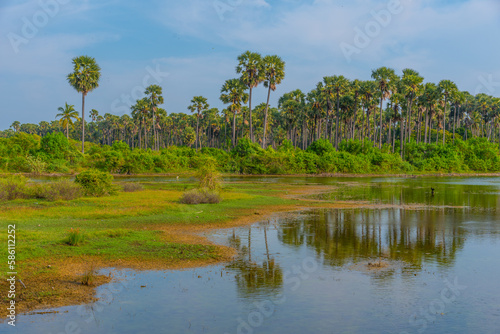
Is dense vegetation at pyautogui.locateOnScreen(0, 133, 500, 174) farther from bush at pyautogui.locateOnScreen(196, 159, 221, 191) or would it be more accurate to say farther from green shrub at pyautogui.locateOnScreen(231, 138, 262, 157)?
bush at pyautogui.locateOnScreen(196, 159, 221, 191)

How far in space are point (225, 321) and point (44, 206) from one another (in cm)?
1987

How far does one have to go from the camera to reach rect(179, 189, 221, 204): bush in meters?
30.4

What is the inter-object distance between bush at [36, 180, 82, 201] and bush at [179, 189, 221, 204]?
690 centimetres

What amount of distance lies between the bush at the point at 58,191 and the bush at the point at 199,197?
6.90 metres

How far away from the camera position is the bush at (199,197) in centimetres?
3039

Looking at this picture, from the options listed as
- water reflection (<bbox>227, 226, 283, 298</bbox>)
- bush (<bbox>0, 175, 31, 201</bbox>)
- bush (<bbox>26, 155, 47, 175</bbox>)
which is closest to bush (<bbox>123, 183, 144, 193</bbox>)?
bush (<bbox>0, 175, 31, 201</bbox>)

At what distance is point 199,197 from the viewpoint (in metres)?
30.8

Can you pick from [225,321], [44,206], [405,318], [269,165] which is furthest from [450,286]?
[269,165]

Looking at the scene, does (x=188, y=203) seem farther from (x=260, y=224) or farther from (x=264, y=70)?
(x=264, y=70)

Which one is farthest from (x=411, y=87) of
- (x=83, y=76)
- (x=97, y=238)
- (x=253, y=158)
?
(x=97, y=238)

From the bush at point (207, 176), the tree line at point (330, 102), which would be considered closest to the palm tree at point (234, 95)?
the tree line at point (330, 102)

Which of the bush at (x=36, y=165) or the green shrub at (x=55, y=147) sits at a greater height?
the green shrub at (x=55, y=147)

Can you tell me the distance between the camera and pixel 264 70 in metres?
85.9

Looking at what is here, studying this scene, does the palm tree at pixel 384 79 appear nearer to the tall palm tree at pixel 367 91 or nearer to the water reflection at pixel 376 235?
the tall palm tree at pixel 367 91
